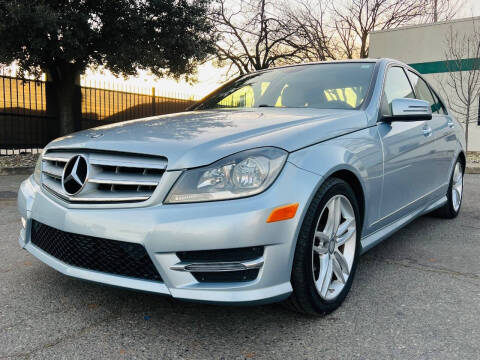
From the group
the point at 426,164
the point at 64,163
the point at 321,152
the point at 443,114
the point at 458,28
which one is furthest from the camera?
the point at 458,28

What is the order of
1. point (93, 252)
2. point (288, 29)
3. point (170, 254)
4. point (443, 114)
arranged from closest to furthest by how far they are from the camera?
point (170, 254)
point (93, 252)
point (443, 114)
point (288, 29)

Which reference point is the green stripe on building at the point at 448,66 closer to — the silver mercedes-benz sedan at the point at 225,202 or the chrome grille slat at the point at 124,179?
the silver mercedes-benz sedan at the point at 225,202

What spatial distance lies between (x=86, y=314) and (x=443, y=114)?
3.77 m

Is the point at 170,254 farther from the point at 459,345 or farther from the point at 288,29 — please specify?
the point at 288,29

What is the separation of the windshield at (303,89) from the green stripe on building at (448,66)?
13.5 meters

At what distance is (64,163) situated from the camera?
8.09 ft

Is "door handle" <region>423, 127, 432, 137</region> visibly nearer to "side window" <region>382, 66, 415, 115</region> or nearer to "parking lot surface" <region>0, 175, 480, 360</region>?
"side window" <region>382, 66, 415, 115</region>

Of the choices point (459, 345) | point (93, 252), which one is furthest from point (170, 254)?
point (459, 345)

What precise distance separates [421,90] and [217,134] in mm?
2706

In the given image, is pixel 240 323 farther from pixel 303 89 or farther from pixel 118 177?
pixel 303 89

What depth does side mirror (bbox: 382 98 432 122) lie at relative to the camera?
2.96 meters

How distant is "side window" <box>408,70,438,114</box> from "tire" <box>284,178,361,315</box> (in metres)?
1.99

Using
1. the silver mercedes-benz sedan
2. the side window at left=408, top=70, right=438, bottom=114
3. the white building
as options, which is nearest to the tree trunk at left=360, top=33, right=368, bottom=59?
the white building

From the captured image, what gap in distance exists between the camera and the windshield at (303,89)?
3160 mm
